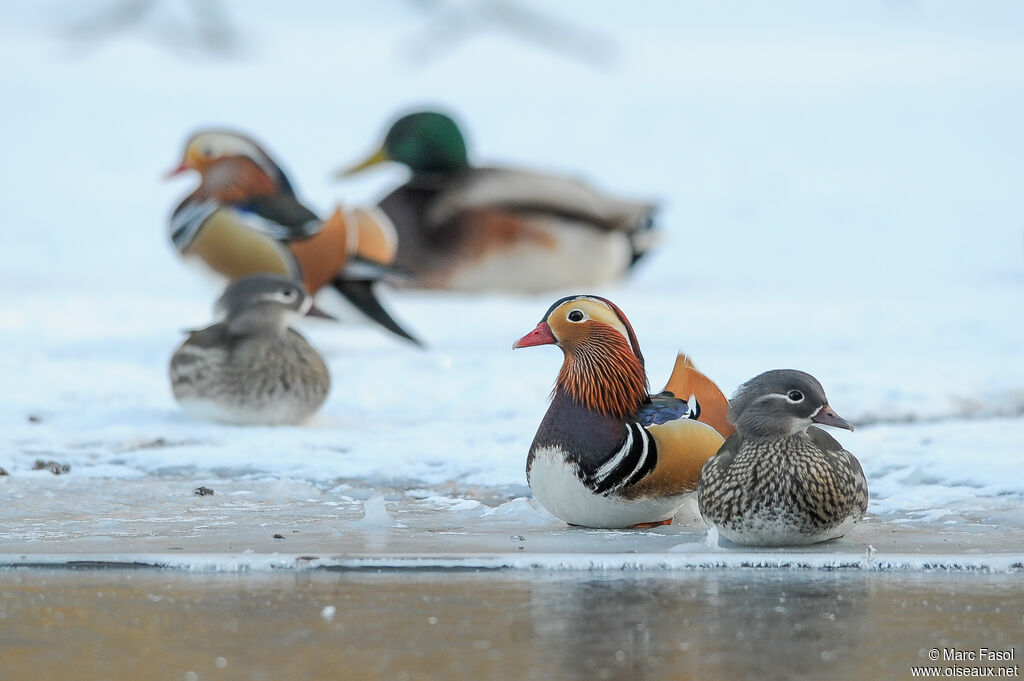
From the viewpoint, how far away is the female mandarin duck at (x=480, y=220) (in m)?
13.1

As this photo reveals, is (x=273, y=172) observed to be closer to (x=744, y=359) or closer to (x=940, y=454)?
(x=744, y=359)

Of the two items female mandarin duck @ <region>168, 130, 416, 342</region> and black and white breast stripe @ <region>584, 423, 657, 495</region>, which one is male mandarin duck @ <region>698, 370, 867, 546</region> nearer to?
black and white breast stripe @ <region>584, 423, 657, 495</region>

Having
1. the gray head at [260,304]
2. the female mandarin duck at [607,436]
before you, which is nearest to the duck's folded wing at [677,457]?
the female mandarin duck at [607,436]

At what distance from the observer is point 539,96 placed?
72.5ft

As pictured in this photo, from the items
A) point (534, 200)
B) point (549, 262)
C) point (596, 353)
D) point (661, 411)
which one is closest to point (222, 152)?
point (534, 200)

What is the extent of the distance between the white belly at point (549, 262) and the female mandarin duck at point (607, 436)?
758 cm

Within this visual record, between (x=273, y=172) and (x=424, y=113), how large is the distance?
284cm

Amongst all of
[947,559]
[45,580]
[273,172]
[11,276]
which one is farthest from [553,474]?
[11,276]

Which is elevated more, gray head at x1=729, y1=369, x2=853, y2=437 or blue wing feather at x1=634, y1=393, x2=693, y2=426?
blue wing feather at x1=634, y1=393, x2=693, y2=426

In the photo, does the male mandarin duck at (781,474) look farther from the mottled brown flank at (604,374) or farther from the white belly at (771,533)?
the mottled brown flank at (604,374)

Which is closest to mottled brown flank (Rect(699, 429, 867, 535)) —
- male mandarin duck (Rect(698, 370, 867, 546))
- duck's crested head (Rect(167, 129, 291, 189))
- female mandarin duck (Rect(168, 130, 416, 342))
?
male mandarin duck (Rect(698, 370, 867, 546))

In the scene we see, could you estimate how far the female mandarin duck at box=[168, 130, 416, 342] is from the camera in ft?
33.7

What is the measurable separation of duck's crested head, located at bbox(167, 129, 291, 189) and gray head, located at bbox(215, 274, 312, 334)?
3165mm

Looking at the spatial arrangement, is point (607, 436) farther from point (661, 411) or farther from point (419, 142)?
point (419, 142)
